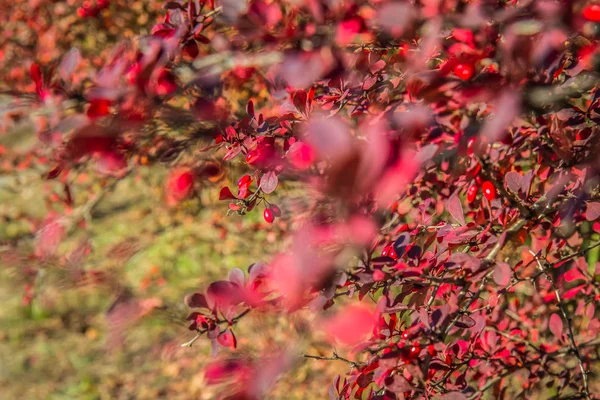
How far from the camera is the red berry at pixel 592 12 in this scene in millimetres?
794

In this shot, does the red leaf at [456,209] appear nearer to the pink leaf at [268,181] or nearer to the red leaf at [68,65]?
the pink leaf at [268,181]

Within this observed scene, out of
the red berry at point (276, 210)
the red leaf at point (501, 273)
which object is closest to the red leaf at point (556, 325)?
the red leaf at point (501, 273)

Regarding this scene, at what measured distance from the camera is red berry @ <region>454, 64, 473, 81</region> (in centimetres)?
84

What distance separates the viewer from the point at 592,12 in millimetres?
800

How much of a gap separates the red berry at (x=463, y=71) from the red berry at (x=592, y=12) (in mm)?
172

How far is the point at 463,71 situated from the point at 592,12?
0.64 ft

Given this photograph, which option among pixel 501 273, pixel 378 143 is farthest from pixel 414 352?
pixel 378 143

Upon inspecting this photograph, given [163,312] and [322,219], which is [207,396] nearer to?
[163,312]

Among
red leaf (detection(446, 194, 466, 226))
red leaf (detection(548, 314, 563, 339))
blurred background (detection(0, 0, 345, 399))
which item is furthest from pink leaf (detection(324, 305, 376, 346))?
blurred background (detection(0, 0, 345, 399))

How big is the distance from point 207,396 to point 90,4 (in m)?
2.94

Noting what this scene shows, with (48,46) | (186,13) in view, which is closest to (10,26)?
(48,46)

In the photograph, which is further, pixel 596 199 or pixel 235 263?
pixel 235 263

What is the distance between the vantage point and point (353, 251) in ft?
2.36

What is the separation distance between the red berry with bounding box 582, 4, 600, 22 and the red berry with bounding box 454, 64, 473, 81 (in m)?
0.17
